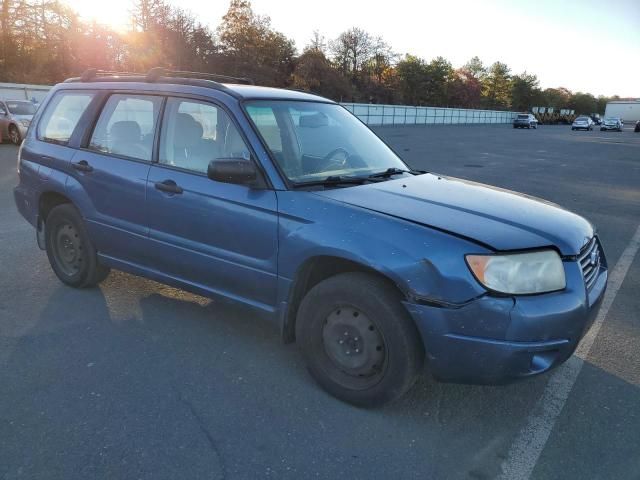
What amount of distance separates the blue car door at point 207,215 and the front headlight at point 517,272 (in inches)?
46.9

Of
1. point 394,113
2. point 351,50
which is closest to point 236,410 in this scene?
point 394,113

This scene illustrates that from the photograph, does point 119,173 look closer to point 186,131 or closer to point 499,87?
point 186,131

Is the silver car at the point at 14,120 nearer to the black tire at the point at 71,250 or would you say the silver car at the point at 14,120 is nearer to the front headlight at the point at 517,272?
the black tire at the point at 71,250

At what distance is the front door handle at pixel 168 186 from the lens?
11.5 ft

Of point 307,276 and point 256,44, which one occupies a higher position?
→ point 256,44

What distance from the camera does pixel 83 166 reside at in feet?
13.5

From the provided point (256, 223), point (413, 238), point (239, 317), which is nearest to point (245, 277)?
point (256, 223)

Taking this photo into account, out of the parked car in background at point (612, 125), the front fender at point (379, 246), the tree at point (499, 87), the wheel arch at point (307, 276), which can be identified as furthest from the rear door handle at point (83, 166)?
the tree at point (499, 87)

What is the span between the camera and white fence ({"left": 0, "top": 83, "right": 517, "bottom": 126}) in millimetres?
26466

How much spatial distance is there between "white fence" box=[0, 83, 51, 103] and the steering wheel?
25.9 meters

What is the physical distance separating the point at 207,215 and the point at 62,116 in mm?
2120

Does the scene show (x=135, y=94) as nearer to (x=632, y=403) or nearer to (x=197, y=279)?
(x=197, y=279)

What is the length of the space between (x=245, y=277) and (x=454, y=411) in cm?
146

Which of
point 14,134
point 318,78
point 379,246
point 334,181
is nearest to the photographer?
point 379,246
